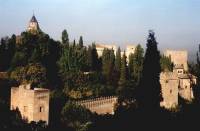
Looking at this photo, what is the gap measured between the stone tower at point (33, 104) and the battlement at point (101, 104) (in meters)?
5.37

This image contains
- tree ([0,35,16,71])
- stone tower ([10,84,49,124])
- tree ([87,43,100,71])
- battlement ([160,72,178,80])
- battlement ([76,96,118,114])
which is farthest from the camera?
tree ([87,43,100,71])

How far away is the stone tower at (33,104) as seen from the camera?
27705 millimetres

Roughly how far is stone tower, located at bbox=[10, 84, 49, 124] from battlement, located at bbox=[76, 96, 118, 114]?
5.37 m

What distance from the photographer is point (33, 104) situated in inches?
1089

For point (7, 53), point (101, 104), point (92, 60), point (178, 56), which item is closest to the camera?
point (101, 104)

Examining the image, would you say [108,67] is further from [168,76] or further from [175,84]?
[175,84]

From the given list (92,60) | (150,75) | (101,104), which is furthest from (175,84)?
(92,60)

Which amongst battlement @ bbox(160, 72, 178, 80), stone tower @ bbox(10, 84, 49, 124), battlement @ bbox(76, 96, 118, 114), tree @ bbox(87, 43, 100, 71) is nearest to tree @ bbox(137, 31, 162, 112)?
stone tower @ bbox(10, 84, 49, 124)

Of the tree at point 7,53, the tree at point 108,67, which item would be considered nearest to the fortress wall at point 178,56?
the tree at point 108,67

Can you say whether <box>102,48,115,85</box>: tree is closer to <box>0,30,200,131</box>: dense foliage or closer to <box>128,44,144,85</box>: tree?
<box>0,30,200,131</box>: dense foliage

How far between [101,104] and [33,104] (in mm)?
8914

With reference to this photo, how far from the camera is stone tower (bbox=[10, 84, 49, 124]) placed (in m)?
27.7

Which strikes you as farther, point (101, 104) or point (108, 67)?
point (108, 67)

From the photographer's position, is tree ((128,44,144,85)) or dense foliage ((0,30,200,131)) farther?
tree ((128,44,144,85))
